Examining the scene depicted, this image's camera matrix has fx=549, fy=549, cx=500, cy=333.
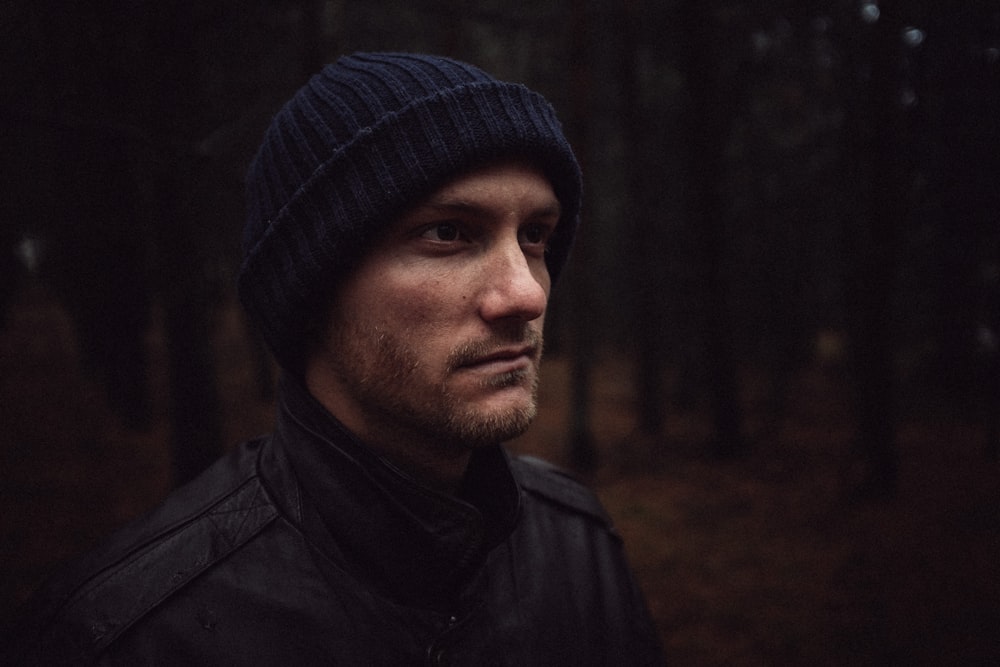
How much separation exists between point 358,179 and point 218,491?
3.44 ft

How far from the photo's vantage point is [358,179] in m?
1.67

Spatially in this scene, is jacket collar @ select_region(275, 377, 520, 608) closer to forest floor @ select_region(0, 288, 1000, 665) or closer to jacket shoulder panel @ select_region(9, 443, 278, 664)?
jacket shoulder panel @ select_region(9, 443, 278, 664)

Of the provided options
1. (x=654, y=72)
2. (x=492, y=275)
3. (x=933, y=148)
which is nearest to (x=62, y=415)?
(x=492, y=275)

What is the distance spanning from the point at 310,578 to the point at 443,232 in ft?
3.48

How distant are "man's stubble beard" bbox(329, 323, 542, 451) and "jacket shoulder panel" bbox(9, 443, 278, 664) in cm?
43

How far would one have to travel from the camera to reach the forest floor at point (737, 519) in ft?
10.5

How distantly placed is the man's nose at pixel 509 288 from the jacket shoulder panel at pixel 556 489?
2.51ft

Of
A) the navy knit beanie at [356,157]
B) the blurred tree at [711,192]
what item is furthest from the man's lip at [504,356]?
the blurred tree at [711,192]

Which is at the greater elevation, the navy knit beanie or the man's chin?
the navy knit beanie

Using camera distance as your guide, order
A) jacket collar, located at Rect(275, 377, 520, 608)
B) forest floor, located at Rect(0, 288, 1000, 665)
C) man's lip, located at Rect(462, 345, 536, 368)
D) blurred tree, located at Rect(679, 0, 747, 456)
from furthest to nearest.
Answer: blurred tree, located at Rect(679, 0, 747, 456), forest floor, located at Rect(0, 288, 1000, 665), man's lip, located at Rect(462, 345, 536, 368), jacket collar, located at Rect(275, 377, 520, 608)

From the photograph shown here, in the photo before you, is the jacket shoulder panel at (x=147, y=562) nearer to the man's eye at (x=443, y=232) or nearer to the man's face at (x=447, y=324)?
the man's face at (x=447, y=324)

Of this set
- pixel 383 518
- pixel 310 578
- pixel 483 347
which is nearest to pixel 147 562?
pixel 310 578

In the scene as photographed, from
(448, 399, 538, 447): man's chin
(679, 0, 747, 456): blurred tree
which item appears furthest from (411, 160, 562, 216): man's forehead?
(679, 0, 747, 456): blurred tree

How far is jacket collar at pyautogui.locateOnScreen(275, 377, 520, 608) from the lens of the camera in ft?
5.06
